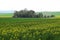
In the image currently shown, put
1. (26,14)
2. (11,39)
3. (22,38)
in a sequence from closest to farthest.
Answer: (11,39), (22,38), (26,14)

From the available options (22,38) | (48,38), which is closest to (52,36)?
(48,38)

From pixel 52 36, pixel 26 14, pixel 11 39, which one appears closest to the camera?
pixel 11 39

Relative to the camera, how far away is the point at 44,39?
1317 cm

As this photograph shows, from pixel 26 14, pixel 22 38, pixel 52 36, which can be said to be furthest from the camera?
pixel 26 14

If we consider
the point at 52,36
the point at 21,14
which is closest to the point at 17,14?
the point at 21,14

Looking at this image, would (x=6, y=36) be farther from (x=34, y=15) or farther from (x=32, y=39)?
(x=34, y=15)

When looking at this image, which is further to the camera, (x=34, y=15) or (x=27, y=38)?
(x=34, y=15)

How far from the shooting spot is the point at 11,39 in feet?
39.7

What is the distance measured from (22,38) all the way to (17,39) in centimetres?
56

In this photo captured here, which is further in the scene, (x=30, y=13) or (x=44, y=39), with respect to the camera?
(x=30, y=13)

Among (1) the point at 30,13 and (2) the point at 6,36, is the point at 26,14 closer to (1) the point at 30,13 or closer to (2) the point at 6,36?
(1) the point at 30,13

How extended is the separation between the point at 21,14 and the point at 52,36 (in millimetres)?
69982

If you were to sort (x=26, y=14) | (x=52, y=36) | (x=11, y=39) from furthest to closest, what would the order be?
(x=26, y=14), (x=52, y=36), (x=11, y=39)

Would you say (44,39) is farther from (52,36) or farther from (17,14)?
(17,14)
